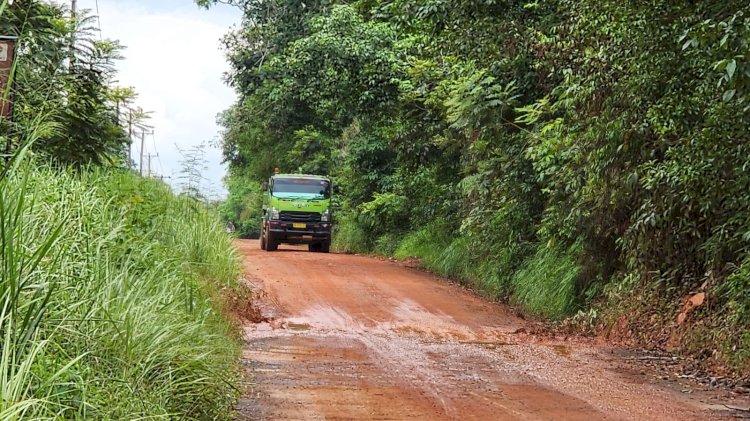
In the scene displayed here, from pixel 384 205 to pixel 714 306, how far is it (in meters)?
17.7

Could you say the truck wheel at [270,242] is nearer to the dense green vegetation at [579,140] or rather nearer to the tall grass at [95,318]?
the dense green vegetation at [579,140]

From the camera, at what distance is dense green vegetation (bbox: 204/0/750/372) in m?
8.75

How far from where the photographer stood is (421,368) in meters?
8.29

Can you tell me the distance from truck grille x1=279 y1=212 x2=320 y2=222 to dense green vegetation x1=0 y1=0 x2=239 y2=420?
1513 centimetres

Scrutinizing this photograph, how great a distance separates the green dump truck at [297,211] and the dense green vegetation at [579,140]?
364 centimetres

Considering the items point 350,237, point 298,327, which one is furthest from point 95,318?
point 350,237

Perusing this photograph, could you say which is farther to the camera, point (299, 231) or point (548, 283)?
point (299, 231)

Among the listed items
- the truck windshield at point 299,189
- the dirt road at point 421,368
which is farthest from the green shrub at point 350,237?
the dirt road at point 421,368

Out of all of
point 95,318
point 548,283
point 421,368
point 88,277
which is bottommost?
point 421,368

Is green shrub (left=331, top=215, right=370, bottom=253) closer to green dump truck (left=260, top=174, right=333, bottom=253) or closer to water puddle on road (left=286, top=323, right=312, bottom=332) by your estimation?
green dump truck (left=260, top=174, right=333, bottom=253)

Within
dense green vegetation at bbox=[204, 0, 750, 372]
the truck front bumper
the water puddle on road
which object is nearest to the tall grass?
the water puddle on road

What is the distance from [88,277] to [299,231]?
20.5 meters

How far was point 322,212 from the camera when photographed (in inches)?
1025

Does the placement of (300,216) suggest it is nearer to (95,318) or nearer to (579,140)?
(579,140)
